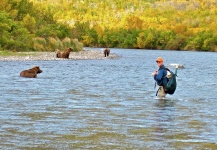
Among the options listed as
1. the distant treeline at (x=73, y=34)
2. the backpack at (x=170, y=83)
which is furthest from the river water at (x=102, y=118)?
the distant treeline at (x=73, y=34)

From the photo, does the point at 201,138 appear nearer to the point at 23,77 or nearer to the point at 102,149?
the point at 102,149

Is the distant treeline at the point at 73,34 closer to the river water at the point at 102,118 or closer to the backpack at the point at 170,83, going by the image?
the river water at the point at 102,118

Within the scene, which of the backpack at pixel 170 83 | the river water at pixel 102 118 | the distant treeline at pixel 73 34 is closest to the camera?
the river water at pixel 102 118

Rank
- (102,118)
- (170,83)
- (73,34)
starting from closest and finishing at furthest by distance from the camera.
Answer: (102,118) → (170,83) → (73,34)

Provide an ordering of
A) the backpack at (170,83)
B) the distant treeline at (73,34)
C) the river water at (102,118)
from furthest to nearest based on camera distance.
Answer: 1. the distant treeline at (73,34)
2. the backpack at (170,83)
3. the river water at (102,118)

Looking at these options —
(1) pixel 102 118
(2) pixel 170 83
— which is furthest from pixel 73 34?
(1) pixel 102 118

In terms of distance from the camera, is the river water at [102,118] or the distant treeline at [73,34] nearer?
the river water at [102,118]

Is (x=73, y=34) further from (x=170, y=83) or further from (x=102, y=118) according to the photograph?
(x=102, y=118)

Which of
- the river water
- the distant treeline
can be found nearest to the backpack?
the river water

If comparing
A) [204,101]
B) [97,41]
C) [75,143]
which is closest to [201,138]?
[75,143]

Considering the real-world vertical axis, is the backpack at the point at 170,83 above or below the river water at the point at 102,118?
above

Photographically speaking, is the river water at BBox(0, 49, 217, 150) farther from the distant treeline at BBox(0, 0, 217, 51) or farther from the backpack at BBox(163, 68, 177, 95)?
the distant treeline at BBox(0, 0, 217, 51)

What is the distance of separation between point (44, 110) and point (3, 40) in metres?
43.9

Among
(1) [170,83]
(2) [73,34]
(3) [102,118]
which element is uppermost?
(1) [170,83]
